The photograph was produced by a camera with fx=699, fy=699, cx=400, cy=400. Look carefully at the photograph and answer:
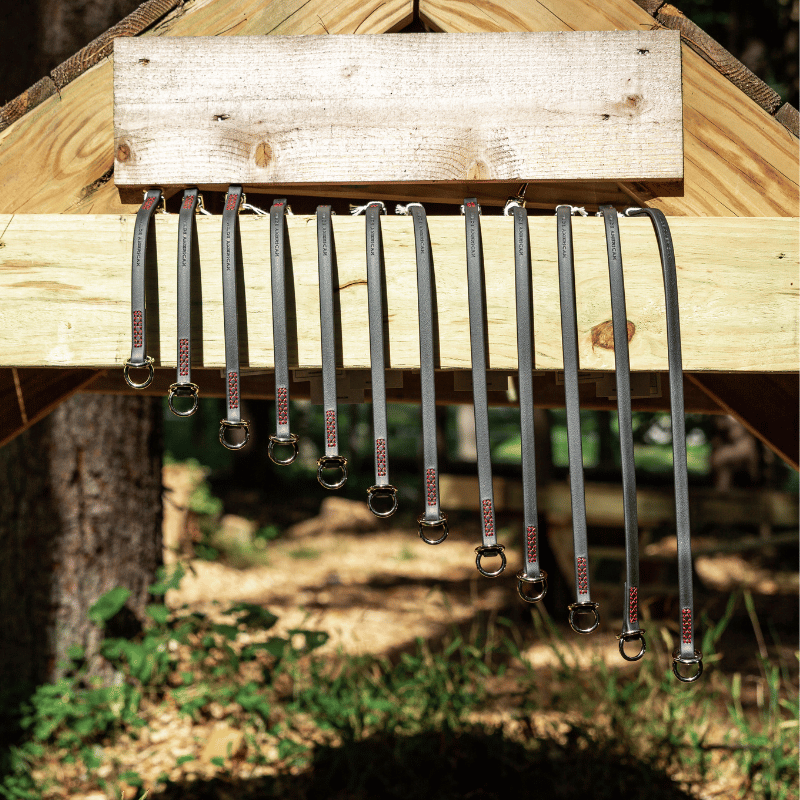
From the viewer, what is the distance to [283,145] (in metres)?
1.36

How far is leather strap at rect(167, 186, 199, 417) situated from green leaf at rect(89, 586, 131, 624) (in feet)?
8.22

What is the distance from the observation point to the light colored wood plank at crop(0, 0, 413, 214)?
1426mm

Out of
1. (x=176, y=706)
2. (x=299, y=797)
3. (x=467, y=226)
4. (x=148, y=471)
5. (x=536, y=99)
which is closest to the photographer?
(x=467, y=226)

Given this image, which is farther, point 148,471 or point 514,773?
point 148,471

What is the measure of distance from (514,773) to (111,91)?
275 cm

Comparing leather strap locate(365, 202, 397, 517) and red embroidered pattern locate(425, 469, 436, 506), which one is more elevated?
leather strap locate(365, 202, 397, 517)

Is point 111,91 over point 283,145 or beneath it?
over

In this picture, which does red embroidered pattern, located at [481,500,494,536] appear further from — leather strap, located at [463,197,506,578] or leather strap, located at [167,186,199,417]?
leather strap, located at [167,186,199,417]

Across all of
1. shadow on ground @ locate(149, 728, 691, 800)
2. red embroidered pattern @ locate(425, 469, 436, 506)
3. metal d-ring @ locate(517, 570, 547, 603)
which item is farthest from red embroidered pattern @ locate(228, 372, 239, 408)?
shadow on ground @ locate(149, 728, 691, 800)

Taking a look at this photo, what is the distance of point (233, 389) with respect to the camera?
1.18 metres

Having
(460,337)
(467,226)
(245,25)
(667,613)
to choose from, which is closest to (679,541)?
(460,337)

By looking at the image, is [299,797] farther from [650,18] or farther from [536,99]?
[650,18]

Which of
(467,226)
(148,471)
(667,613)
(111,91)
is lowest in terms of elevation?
(667,613)

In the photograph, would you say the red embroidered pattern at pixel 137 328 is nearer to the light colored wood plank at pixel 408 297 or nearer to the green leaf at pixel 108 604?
the light colored wood plank at pixel 408 297
